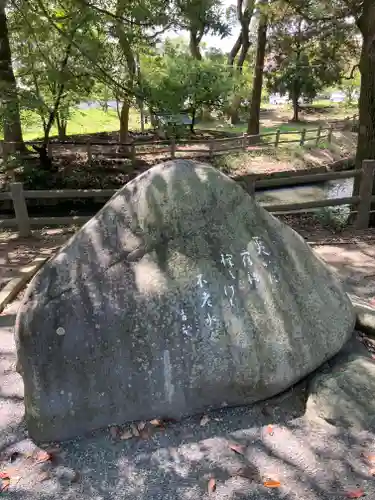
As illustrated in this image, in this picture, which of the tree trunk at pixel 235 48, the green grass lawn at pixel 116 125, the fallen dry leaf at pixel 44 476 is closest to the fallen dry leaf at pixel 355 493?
the fallen dry leaf at pixel 44 476

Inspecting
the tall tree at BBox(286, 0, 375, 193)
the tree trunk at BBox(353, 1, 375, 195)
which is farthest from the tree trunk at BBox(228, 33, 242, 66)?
the tree trunk at BBox(353, 1, 375, 195)

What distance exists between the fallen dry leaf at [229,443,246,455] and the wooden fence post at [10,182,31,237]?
204 inches

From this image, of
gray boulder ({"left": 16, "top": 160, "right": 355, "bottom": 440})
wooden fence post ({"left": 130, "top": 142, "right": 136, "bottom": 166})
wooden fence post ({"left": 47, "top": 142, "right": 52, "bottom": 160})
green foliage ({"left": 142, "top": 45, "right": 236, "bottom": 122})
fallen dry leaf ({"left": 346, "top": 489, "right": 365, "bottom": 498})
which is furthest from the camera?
wooden fence post ({"left": 130, "top": 142, "right": 136, "bottom": 166})

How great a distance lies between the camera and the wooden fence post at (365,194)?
713cm

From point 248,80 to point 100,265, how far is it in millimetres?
17856

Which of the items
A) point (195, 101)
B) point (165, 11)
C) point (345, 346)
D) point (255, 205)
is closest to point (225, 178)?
point (255, 205)

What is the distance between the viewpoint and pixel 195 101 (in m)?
17.2

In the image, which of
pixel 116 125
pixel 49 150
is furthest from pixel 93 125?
pixel 49 150

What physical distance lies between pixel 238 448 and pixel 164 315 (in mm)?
959

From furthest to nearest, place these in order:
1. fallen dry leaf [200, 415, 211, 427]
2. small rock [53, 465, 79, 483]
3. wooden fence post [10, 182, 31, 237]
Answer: wooden fence post [10, 182, 31, 237] < fallen dry leaf [200, 415, 211, 427] < small rock [53, 465, 79, 483]

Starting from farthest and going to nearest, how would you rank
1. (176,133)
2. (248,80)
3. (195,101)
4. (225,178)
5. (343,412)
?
(248,80), (195,101), (176,133), (225,178), (343,412)

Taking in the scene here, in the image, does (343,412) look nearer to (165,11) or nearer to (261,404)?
(261,404)

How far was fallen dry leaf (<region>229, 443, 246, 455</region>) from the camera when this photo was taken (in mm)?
2986

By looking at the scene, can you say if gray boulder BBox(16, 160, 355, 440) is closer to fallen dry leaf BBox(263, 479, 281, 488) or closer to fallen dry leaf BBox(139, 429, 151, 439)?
fallen dry leaf BBox(139, 429, 151, 439)
